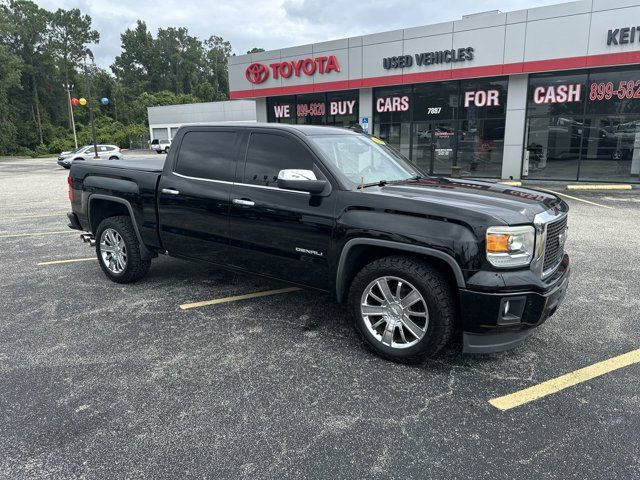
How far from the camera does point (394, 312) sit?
3.67 m

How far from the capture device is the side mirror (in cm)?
378

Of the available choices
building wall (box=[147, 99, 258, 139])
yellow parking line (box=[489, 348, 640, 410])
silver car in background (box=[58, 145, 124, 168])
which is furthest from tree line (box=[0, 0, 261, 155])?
yellow parking line (box=[489, 348, 640, 410])

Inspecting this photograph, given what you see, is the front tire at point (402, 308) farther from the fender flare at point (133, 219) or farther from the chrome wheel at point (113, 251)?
the chrome wheel at point (113, 251)

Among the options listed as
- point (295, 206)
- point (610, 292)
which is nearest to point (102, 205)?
point (295, 206)

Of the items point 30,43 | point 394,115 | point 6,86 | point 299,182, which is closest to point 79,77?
point 30,43

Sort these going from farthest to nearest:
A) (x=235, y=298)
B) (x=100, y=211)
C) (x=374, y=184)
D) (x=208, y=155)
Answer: (x=100, y=211) → (x=235, y=298) → (x=208, y=155) → (x=374, y=184)

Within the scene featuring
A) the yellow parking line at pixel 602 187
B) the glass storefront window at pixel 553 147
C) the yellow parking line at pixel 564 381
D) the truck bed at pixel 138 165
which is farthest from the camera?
the glass storefront window at pixel 553 147

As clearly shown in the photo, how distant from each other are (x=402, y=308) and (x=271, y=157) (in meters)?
1.85

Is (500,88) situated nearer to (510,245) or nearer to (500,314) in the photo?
(510,245)

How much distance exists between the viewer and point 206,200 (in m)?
4.67

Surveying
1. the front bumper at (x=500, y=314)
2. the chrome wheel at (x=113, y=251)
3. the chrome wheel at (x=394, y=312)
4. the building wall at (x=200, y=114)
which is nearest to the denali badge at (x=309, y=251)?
the chrome wheel at (x=394, y=312)

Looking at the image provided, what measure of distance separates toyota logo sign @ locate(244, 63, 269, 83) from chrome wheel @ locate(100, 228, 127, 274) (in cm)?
1821

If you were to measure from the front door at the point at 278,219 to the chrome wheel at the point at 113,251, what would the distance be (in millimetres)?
1755

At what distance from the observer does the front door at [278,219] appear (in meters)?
3.96
